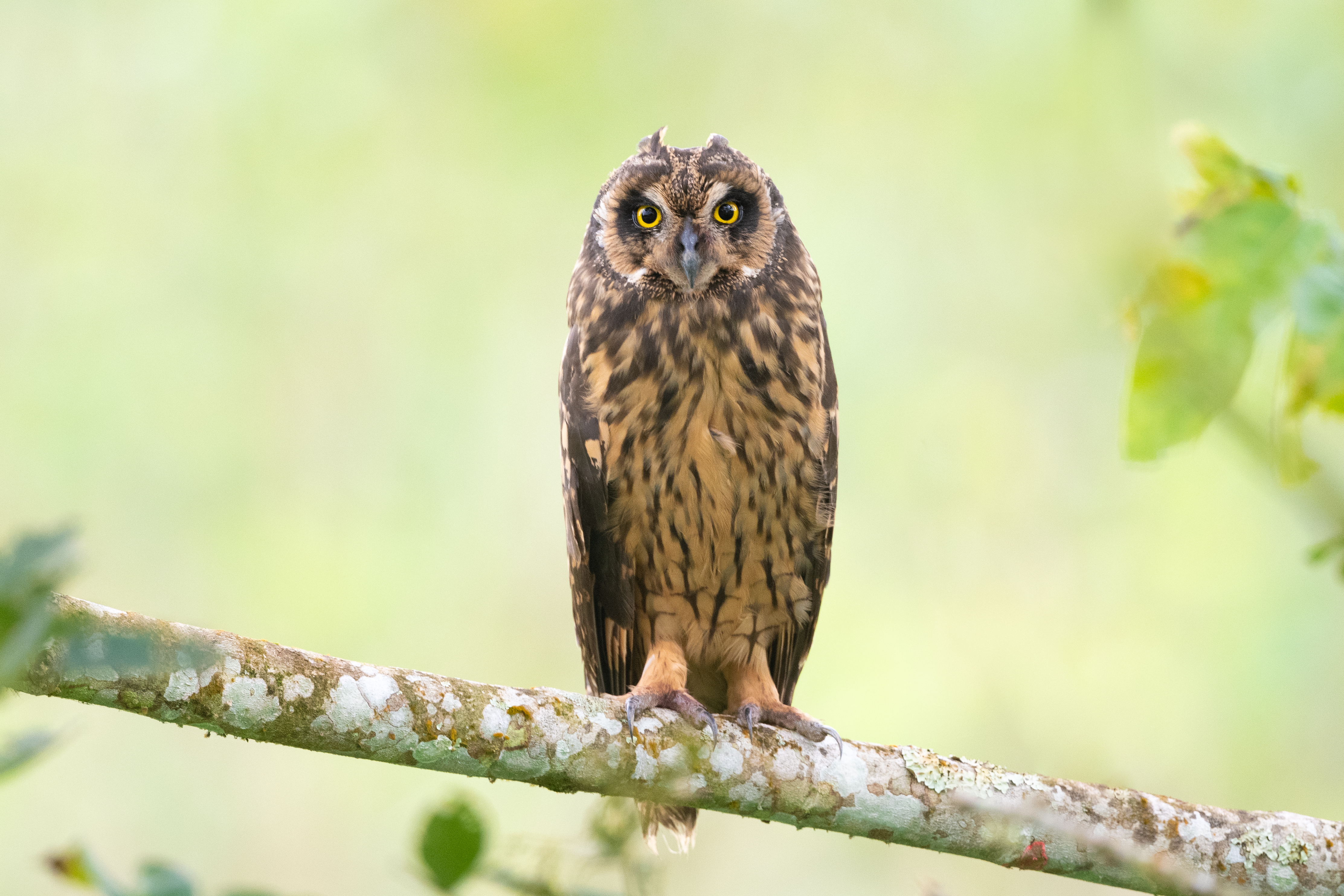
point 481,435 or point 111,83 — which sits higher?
point 111,83

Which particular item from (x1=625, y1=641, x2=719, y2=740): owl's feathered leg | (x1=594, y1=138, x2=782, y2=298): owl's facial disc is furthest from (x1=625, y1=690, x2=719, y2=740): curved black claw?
(x1=594, y1=138, x2=782, y2=298): owl's facial disc

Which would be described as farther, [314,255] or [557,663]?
[314,255]

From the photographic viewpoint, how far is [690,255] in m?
2.82

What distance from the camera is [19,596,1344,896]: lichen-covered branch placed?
1.85m

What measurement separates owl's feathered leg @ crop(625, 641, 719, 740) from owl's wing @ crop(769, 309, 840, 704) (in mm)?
308

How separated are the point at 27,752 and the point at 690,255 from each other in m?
2.29

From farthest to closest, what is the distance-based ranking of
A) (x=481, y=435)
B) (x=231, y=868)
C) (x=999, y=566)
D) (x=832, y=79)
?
(x=832, y=79)
(x=481, y=435)
(x=231, y=868)
(x=999, y=566)

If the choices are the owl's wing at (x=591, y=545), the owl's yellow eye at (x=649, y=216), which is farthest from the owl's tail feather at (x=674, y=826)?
the owl's yellow eye at (x=649, y=216)

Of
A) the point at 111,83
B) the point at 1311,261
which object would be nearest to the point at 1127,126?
the point at 1311,261

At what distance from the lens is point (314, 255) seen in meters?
7.35

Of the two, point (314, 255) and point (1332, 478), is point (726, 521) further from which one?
point (314, 255)

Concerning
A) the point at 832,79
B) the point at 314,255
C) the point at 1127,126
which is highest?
the point at 832,79

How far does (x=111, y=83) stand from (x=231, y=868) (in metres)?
4.58

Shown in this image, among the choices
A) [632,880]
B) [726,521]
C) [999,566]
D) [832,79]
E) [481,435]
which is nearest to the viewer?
[632,880]
